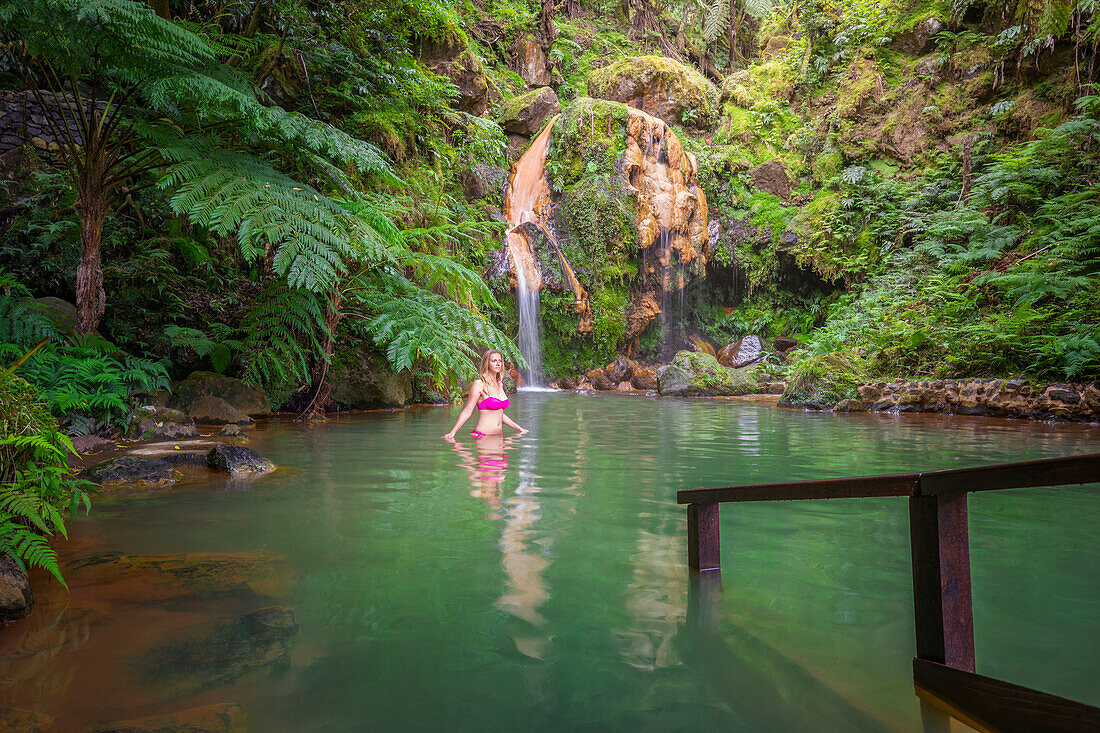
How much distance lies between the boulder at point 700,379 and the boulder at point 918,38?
1195 cm

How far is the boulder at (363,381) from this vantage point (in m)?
9.20

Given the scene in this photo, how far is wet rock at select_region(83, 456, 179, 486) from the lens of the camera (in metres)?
Result: 4.10

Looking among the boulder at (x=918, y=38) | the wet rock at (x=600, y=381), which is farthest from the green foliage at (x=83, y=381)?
the boulder at (x=918, y=38)

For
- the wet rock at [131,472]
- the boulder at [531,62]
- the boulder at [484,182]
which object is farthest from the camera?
the boulder at [531,62]

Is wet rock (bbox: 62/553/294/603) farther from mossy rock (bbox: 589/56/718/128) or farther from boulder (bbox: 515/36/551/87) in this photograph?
boulder (bbox: 515/36/551/87)

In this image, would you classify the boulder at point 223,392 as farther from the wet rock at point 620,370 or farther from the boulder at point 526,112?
the boulder at point 526,112

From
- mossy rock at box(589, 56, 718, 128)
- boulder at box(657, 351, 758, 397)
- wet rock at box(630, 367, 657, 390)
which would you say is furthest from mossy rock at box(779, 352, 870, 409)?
mossy rock at box(589, 56, 718, 128)

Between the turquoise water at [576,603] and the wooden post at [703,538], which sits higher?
the wooden post at [703,538]

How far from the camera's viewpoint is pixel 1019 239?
12023 millimetres

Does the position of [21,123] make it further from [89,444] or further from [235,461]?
[235,461]

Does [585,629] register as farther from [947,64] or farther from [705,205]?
[947,64]

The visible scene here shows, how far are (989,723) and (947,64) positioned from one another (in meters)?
20.6

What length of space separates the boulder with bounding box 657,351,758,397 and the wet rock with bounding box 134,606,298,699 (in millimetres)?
12584

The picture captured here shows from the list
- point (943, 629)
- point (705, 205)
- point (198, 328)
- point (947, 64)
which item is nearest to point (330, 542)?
point (943, 629)
